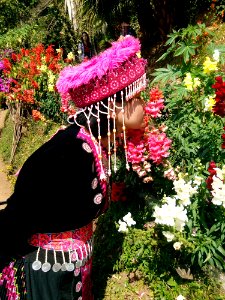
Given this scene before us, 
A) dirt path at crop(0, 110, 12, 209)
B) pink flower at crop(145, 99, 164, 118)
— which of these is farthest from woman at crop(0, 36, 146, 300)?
dirt path at crop(0, 110, 12, 209)

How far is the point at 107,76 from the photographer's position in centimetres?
147

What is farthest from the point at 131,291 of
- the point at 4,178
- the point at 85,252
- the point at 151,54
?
the point at 151,54

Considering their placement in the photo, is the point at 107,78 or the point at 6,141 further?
the point at 6,141

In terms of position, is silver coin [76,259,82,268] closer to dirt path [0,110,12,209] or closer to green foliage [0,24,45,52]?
dirt path [0,110,12,209]

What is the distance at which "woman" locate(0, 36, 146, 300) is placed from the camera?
1.48m

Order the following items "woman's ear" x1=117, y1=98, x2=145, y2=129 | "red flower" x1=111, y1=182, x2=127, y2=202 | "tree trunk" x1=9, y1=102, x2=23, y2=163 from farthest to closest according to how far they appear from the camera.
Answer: "tree trunk" x1=9, y1=102, x2=23, y2=163, "red flower" x1=111, y1=182, x2=127, y2=202, "woman's ear" x1=117, y1=98, x2=145, y2=129

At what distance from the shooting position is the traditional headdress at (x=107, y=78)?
147 cm

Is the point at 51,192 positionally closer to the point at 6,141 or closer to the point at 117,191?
the point at 117,191

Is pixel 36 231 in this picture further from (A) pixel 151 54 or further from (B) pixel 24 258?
(A) pixel 151 54

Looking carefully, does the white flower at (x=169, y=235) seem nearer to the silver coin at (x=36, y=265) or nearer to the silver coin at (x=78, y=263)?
the silver coin at (x=78, y=263)

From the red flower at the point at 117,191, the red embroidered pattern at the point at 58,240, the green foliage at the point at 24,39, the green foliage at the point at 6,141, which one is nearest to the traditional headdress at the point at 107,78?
the red embroidered pattern at the point at 58,240

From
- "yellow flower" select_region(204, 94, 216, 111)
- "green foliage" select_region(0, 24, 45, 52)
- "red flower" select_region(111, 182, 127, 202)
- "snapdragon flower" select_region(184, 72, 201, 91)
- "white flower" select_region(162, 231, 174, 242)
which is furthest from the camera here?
"green foliage" select_region(0, 24, 45, 52)

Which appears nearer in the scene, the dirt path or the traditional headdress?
the traditional headdress

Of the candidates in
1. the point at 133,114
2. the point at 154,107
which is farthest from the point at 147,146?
the point at 133,114
